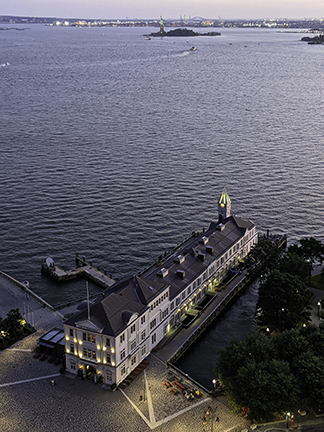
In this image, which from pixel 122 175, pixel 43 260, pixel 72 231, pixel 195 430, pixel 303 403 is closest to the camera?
pixel 195 430

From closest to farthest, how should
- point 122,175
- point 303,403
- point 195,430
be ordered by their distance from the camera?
1. point 195,430
2. point 303,403
3. point 122,175

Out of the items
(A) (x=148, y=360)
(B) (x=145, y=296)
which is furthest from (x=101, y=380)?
(B) (x=145, y=296)

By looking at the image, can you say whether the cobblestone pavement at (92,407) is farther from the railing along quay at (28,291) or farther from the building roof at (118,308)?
the railing along quay at (28,291)

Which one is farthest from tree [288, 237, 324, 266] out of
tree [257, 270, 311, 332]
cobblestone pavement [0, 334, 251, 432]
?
cobblestone pavement [0, 334, 251, 432]

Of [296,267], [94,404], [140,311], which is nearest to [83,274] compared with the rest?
[140,311]

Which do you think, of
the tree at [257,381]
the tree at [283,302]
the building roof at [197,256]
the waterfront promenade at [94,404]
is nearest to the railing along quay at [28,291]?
the waterfront promenade at [94,404]

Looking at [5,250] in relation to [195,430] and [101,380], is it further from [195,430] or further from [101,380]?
[195,430]

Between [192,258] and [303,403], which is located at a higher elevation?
[192,258]

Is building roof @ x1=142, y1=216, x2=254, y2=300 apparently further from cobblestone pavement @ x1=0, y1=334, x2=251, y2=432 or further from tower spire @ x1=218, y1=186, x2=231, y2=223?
cobblestone pavement @ x1=0, y1=334, x2=251, y2=432
